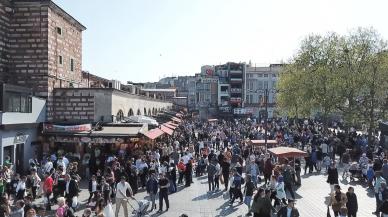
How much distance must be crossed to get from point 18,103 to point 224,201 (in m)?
11.0

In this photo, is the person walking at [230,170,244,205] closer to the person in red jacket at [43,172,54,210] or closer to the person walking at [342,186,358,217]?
the person walking at [342,186,358,217]

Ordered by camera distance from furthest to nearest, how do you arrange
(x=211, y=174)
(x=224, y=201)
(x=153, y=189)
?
(x=211, y=174), (x=224, y=201), (x=153, y=189)

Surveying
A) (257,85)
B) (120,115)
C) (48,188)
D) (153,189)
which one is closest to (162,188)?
(153,189)

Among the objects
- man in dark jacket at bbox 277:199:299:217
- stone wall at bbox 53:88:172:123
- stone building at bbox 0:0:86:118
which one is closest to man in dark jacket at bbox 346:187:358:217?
man in dark jacket at bbox 277:199:299:217

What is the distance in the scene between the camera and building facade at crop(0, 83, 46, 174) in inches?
845

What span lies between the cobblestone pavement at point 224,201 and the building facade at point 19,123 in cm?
431

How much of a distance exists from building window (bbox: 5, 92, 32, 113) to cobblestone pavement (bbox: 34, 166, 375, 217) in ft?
17.2

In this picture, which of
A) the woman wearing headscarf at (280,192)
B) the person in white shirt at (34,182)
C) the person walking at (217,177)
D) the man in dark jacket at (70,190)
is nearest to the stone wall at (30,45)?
the person in white shirt at (34,182)

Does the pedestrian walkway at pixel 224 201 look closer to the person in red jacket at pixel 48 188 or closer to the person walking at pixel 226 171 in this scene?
the person walking at pixel 226 171

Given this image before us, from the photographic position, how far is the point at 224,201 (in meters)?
19.8

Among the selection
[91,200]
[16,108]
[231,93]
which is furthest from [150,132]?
[231,93]

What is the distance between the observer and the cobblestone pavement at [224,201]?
58.0ft

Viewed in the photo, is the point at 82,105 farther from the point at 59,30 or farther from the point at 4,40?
the point at 4,40

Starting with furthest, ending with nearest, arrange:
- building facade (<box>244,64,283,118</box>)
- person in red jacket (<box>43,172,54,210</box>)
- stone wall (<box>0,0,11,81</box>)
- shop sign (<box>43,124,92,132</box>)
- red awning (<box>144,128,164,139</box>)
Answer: building facade (<box>244,64,283,118</box>) → stone wall (<box>0,0,11,81</box>) → red awning (<box>144,128,164,139</box>) → shop sign (<box>43,124,92,132</box>) → person in red jacket (<box>43,172,54,210</box>)
